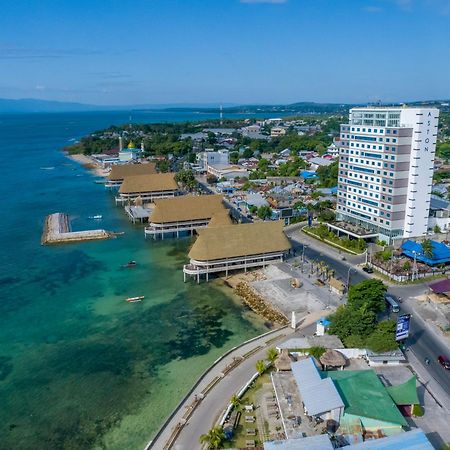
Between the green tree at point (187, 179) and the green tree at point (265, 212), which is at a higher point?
the green tree at point (187, 179)

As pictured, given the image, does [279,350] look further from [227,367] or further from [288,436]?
[288,436]

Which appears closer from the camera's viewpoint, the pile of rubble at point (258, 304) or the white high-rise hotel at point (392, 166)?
the pile of rubble at point (258, 304)

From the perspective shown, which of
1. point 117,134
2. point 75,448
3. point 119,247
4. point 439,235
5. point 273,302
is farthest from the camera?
point 117,134

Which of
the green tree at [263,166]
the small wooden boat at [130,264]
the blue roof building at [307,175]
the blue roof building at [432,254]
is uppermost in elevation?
the green tree at [263,166]

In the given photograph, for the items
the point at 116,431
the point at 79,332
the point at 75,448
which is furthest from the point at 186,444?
the point at 79,332

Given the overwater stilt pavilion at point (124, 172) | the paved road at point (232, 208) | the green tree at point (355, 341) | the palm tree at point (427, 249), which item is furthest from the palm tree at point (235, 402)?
the overwater stilt pavilion at point (124, 172)

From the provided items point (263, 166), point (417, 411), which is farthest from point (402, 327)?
point (263, 166)

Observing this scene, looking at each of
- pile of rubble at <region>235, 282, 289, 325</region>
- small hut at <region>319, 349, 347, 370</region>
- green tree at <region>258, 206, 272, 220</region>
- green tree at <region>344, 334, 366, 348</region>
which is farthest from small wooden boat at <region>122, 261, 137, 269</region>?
small hut at <region>319, 349, 347, 370</region>

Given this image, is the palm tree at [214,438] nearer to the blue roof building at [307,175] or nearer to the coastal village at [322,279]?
the coastal village at [322,279]
